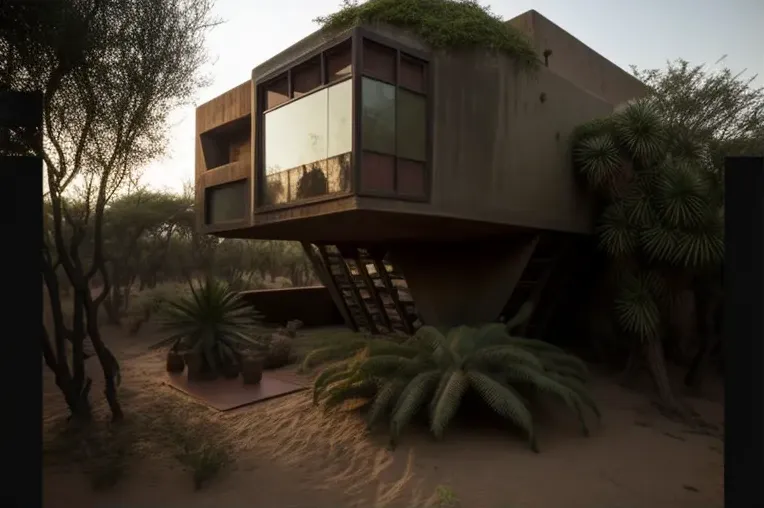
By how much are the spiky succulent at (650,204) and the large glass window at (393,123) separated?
14.7 feet

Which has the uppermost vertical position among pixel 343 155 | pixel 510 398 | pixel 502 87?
pixel 502 87

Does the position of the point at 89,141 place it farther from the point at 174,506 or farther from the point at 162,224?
the point at 162,224

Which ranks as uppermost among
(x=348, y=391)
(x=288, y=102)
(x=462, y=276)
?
(x=288, y=102)

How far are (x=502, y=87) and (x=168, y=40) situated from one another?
587 centimetres

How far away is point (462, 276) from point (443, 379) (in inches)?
193

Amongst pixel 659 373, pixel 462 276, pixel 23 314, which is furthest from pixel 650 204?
pixel 23 314

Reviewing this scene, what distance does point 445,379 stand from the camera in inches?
265

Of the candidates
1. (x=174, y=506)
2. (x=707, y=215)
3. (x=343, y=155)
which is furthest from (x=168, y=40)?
(x=707, y=215)

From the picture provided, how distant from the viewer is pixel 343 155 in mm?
7402

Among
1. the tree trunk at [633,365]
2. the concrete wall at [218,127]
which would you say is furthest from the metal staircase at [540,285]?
the concrete wall at [218,127]

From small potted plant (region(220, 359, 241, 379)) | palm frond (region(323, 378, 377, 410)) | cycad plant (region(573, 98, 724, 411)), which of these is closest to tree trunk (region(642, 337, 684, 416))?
cycad plant (region(573, 98, 724, 411))

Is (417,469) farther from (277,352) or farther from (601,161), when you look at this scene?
(601,161)

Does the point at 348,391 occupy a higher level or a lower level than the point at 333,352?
lower

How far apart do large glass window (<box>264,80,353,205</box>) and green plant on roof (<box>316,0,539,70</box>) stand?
148cm
